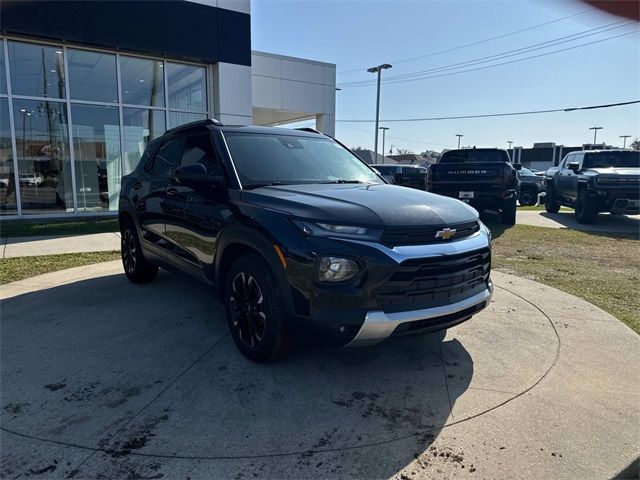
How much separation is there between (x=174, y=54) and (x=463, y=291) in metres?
11.7

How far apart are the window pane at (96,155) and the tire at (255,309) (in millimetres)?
10638

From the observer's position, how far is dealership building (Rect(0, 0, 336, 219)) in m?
11.0

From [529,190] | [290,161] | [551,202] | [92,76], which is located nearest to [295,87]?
[92,76]

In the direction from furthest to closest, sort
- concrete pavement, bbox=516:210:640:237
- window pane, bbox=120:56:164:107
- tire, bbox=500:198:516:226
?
window pane, bbox=120:56:164:107
tire, bbox=500:198:516:226
concrete pavement, bbox=516:210:640:237

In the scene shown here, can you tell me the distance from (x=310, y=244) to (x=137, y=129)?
1172 cm

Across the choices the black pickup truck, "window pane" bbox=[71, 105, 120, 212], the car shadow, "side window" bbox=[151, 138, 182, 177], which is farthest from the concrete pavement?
"window pane" bbox=[71, 105, 120, 212]

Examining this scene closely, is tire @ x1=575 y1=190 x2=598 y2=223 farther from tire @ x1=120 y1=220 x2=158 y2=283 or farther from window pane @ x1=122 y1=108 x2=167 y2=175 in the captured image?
window pane @ x1=122 y1=108 x2=167 y2=175

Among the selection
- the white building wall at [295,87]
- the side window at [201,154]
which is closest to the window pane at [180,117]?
the white building wall at [295,87]

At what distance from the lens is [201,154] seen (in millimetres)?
4129

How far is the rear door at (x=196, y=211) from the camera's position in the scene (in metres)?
3.68

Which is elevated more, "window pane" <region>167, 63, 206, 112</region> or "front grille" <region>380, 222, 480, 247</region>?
"window pane" <region>167, 63, 206, 112</region>

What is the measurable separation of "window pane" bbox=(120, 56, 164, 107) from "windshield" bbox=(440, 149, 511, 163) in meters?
8.27

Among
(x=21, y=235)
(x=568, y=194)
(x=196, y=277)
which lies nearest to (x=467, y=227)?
(x=196, y=277)

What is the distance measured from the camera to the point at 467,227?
3.34 m
